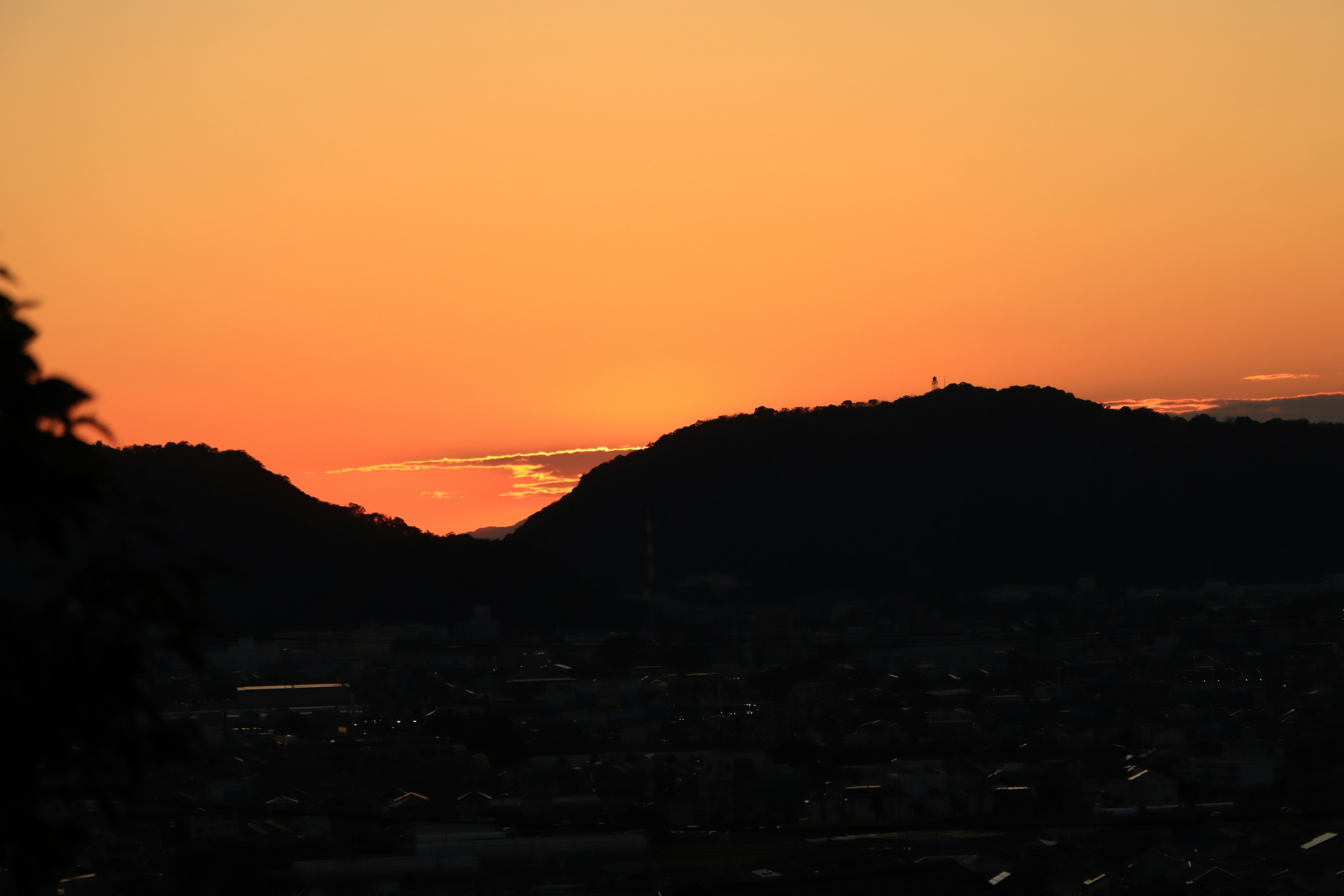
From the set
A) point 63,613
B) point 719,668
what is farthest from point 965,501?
point 63,613

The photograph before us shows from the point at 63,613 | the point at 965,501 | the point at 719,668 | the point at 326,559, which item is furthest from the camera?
the point at 965,501

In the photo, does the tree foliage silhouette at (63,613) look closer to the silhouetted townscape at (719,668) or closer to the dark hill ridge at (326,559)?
the silhouetted townscape at (719,668)

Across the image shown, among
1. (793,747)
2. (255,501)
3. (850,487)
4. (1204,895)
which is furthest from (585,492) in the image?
(1204,895)

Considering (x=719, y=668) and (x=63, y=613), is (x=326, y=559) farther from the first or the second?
(x=63, y=613)

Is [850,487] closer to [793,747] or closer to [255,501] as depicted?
[255,501]

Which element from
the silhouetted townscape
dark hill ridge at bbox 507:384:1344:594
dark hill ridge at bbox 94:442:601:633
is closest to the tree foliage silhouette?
the silhouetted townscape

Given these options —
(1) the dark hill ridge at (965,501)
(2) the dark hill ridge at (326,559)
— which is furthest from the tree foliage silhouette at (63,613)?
(1) the dark hill ridge at (965,501)
